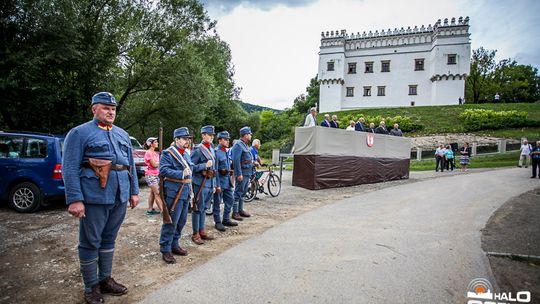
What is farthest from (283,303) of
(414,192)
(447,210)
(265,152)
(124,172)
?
(265,152)

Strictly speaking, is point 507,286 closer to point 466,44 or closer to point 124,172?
point 124,172

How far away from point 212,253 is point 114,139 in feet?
7.57

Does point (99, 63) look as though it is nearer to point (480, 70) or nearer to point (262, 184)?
point (262, 184)

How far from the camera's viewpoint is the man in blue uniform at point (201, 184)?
530cm

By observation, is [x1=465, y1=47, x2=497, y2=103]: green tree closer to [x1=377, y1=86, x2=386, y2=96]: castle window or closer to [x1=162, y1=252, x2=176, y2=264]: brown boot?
[x1=377, y1=86, x2=386, y2=96]: castle window

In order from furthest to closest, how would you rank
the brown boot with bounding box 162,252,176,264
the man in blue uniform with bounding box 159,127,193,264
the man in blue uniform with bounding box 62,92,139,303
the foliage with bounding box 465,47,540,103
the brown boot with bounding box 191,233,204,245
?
1. the foliage with bounding box 465,47,540,103
2. the brown boot with bounding box 191,233,204,245
3. the man in blue uniform with bounding box 159,127,193,264
4. the brown boot with bounding box 162,252,176,264
5. the man in blue uniform with bounding box 62,92,139,303

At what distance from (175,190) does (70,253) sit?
191 centimetres

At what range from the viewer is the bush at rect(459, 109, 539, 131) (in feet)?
103

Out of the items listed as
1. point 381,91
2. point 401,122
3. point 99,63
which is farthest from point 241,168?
point 381,91

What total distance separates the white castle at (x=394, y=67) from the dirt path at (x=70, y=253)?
1684 inches

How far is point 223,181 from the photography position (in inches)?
246

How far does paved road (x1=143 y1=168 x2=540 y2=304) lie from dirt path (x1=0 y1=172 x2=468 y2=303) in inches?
15.1

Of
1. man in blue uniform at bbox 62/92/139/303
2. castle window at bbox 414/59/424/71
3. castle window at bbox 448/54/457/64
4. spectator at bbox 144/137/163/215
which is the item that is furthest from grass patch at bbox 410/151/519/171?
castle window at bbox 414/59/424/71

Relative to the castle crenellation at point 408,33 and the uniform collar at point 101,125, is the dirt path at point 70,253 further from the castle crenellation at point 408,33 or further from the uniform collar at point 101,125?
the castle crenellation at point 408,33
